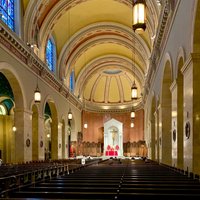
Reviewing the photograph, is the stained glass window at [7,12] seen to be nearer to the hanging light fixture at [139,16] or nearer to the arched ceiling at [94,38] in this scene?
the arched ceiling at [94,38]

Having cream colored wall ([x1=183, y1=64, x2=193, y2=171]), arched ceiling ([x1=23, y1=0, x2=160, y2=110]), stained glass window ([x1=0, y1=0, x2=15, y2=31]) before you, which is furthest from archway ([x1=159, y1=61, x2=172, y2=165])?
stained glass window ([x1=0, y1=0, x2=15, y2=31])

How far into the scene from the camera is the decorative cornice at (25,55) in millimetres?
13305

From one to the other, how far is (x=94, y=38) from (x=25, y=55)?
38.1ft

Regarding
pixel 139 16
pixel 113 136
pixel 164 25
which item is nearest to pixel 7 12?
pixel 164 25

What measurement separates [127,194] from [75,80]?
27901mm

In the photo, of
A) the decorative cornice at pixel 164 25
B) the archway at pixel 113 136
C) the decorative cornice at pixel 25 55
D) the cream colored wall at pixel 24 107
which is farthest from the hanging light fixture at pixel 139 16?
the archway at pixel 113 136

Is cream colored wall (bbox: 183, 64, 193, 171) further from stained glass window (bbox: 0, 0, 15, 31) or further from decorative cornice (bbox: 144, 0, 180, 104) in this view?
stained glass window (bbox: 0, 0, 15, 31)

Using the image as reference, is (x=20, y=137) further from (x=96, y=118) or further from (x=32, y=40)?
Answer: (x=96, y=118)

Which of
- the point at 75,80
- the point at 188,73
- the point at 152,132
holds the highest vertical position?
the point at 75,80

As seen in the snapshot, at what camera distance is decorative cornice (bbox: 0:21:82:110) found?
1330 centimetres

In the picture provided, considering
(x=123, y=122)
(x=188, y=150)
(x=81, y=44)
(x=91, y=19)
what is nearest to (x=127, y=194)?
(x=188, y=150)

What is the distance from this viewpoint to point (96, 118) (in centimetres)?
3822

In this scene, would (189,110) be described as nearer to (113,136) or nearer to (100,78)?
(113,136)

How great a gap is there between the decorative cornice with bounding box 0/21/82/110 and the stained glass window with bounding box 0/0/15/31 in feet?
3.59
